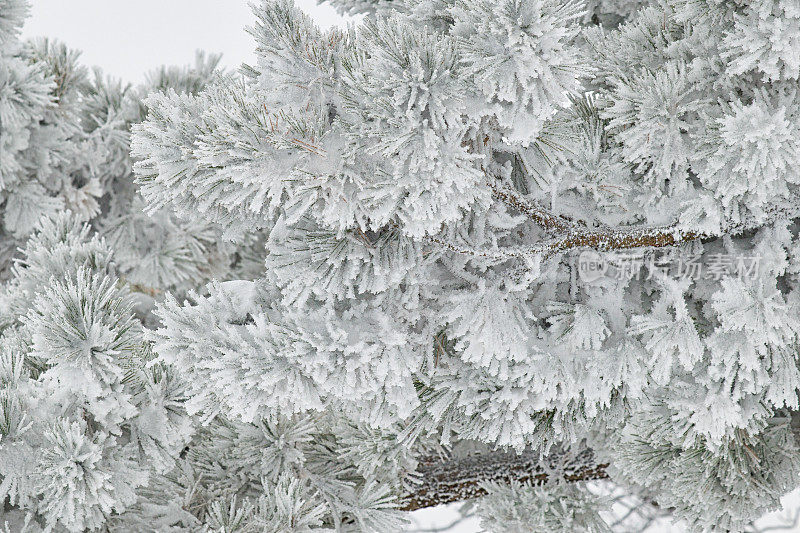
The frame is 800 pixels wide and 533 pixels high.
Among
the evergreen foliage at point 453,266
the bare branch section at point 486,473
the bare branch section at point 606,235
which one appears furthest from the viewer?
the bare branch section at point 486,473

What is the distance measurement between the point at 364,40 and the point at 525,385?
0.54 m

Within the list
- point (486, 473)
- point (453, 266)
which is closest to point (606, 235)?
point (453, 266)

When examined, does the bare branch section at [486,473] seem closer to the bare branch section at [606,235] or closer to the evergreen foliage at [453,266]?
the evergreen foliage at [453,266]

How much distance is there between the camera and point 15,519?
1.05 meters

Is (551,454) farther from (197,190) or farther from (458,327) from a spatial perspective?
(197,190)

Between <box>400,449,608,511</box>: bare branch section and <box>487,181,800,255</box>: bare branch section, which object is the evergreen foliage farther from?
<box>400,449,608,511</box>: bare branch section

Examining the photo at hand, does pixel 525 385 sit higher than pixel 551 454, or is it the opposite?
pixel 525 385

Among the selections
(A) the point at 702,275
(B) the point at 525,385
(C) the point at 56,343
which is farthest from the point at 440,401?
(C) the point at 56,343

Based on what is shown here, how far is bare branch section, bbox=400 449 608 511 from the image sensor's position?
160cm

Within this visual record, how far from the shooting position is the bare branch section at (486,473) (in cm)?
160

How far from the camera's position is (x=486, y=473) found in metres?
1.62

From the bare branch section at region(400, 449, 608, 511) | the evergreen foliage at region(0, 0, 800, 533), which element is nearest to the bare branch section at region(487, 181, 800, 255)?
the evergreen foliage at region(0, 0, 800, 533)

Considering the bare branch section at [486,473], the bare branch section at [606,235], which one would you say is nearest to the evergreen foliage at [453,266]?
the bare branch section at [606,235]

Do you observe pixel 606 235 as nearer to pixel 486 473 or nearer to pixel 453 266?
pixel 453 266
